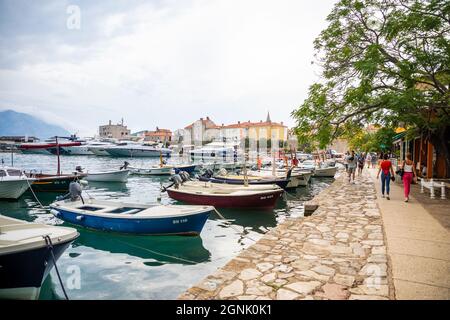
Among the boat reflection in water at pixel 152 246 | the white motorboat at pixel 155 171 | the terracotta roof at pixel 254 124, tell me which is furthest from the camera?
the terracotta roof at pixel 254 124

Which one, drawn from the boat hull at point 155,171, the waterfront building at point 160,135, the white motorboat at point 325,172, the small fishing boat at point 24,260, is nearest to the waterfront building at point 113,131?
the waterfront building at point 160,135

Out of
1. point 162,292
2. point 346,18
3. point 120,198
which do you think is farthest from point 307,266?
point 120,198

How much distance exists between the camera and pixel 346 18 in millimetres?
13664

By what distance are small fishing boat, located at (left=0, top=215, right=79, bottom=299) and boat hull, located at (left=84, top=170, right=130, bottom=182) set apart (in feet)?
64.7

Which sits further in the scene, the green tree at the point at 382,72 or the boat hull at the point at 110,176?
the boat hull at the point at 110,176

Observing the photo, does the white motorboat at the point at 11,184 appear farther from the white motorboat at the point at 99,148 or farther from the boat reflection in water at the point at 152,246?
the white motorboat at the point at 99,148

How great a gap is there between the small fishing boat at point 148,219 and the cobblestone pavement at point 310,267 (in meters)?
3.29

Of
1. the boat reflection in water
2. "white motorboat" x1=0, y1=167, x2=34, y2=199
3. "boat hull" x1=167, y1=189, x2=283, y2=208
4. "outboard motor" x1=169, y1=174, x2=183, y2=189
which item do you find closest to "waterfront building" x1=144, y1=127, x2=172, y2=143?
"white motorboat" x1=0, y1=167, x2=34, y2=199

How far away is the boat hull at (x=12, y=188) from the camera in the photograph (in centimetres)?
1683

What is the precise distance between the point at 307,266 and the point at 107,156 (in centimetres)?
7285

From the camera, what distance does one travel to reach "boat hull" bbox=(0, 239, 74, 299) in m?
5.36

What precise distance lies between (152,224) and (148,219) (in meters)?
0.25

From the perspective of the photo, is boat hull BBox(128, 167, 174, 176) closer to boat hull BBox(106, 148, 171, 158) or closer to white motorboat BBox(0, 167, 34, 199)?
white motorboat BBox(0, 167, 34, 199)

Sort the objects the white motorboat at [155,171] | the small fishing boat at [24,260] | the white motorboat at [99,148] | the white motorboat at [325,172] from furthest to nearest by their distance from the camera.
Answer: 1. the white motorboat at [99,148]
2. the white motorboat at [155,171]
3. the white motorboat at [325,172]
4. the small fishing boat at [24,260]
